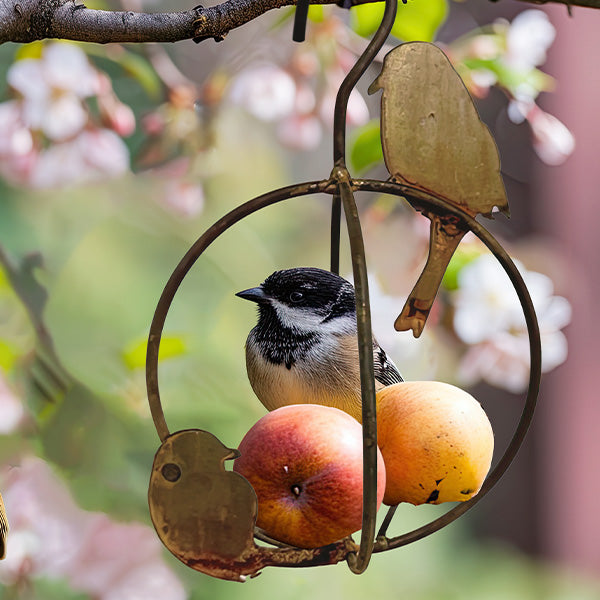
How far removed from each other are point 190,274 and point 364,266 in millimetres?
1149

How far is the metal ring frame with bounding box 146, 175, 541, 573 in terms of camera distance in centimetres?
A: 65

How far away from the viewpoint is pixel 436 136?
0.77 m

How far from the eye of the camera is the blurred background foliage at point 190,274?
54.3 inches

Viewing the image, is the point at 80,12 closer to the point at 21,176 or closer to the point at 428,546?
the point at 21,176

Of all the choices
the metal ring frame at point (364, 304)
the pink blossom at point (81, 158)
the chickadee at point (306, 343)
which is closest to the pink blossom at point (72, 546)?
the pink blossom at point (81, 158)

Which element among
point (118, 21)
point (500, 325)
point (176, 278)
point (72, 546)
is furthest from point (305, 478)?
point (500, 325)

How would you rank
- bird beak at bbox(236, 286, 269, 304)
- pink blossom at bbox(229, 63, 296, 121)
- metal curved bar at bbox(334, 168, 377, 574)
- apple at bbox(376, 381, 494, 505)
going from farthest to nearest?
pink blossom at bbox(229, 63, 296, 121) → bird beak at bbox(236, 286, 269, 304) → apple at bbox(376, 381, 494, 505) → metal curved bar at bbox(334, 168, 377, 574)

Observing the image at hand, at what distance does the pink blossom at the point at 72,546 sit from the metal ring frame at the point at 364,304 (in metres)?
0.76

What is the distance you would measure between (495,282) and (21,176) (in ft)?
2.65

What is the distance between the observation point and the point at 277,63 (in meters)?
1.54

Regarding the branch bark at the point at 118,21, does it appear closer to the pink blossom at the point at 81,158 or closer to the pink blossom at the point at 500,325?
the pink blossom at the point at 81,158

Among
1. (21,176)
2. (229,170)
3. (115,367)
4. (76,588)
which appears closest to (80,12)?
(21,176)

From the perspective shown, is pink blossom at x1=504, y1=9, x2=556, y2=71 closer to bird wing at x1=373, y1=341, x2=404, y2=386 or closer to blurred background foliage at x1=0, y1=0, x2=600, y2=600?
blurred background foliage at x1=0, y1=0, x2=600, y2=600

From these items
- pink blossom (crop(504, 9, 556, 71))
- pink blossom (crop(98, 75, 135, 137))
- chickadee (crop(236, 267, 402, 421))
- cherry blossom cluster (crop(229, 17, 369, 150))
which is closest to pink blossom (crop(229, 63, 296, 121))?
cherry blossom cluster (crop(229, 17, 369, 150))
